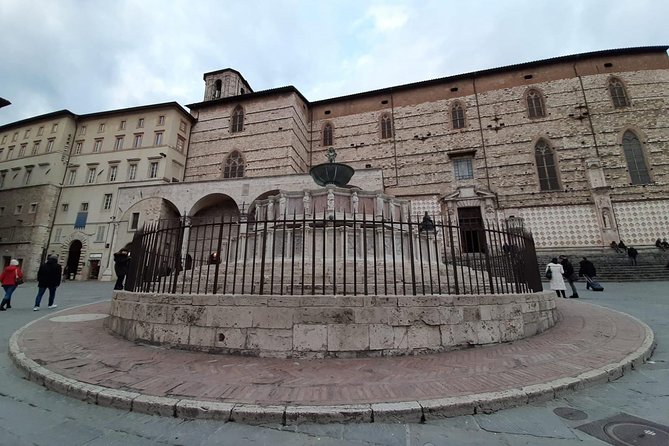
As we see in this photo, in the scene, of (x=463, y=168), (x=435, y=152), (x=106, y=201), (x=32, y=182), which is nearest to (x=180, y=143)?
(x=106, y=201)

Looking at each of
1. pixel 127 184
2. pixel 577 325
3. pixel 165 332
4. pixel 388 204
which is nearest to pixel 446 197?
pixel 388 204

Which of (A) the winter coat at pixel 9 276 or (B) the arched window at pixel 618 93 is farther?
(B) the arched window at pixel 618 93

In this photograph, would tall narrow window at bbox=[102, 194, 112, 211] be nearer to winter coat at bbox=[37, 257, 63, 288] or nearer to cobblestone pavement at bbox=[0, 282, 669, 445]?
winter coat at bbox=[37, 257, 63, 288]

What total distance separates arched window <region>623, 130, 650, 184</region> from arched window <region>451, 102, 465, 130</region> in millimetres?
11934

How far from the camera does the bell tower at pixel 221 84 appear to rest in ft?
116

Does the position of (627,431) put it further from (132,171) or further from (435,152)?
(132,171)

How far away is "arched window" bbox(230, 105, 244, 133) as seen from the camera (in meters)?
30.5

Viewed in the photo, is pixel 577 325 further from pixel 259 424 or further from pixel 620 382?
pixel 259 424

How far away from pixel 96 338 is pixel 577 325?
31.1 feet

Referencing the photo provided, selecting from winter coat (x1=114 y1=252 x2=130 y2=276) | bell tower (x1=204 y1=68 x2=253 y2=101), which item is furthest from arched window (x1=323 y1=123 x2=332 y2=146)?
winter coat (x1=114 y1=252 x2=130 y2=276)

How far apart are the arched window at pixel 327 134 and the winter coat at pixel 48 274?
24155mm

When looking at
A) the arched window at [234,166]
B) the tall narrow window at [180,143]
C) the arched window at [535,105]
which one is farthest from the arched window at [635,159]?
the tall narrow window at [180,143]

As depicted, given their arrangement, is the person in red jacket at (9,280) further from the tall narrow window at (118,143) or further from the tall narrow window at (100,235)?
the tall narrow window at (118,143)

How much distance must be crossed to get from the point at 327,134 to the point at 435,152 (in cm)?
1068
